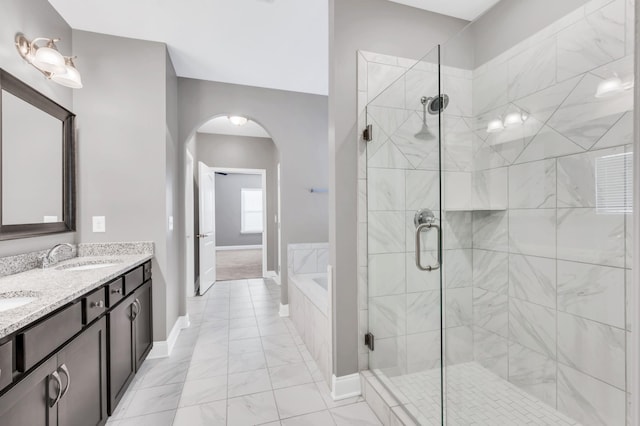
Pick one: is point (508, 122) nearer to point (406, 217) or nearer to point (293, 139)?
point (406, 217)

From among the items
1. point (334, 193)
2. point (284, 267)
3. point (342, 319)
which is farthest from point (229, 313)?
Answer: point (334, 193)

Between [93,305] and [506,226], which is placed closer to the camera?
[93,305]

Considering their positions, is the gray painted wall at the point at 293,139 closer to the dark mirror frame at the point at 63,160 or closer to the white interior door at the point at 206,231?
the dark mirror frame at the point at 63,160

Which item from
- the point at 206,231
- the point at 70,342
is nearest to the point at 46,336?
the point at 70,342

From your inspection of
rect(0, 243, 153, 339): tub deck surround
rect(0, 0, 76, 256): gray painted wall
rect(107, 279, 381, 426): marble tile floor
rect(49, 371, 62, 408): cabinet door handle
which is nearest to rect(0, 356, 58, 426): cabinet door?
rect(49, 371, 62, 408): cabinet door handle

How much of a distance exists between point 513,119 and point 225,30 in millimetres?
2311

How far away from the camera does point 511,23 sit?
6.18 feet

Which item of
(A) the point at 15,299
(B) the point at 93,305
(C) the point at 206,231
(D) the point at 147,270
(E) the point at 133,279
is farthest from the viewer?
(C) the point at 206,231

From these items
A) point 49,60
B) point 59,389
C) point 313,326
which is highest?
point 49,60

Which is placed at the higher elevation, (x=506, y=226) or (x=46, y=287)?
(x=506, y=226)

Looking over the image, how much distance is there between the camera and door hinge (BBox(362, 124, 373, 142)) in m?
1.85

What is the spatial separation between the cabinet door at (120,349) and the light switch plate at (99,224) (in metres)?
0.76

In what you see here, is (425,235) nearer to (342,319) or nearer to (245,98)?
(342,319)

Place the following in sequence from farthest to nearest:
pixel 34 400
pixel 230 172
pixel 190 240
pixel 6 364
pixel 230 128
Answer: pixel 230 172 < pixel 230 128 < pixel 190 240 < pixel 34 400 < pixel 6 364
